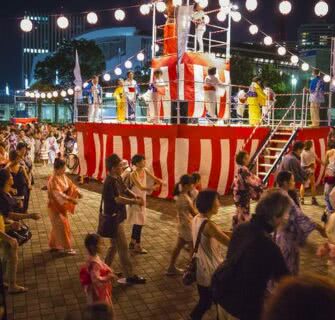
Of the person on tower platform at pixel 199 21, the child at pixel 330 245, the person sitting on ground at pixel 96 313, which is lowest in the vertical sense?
the child at pixel 330 245

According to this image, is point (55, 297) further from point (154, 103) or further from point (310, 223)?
point (154, 103)

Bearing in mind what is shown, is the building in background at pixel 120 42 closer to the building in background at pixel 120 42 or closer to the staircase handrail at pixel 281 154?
the building in background at pixel 120 42

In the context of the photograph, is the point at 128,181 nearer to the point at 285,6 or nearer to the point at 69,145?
the point at 285,6

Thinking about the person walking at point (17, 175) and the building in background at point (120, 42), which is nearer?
the person walking at point (17, 175)

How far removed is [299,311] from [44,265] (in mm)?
5848

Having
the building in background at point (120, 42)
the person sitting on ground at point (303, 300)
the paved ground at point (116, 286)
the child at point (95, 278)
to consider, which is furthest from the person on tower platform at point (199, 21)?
the building in background at point (120, 42)

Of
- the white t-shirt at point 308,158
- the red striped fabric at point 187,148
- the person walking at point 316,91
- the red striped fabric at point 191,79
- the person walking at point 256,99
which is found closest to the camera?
the white t-shirt at point 308,158

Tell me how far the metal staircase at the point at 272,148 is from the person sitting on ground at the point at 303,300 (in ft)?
35.0

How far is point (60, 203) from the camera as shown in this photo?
7027 millimetres

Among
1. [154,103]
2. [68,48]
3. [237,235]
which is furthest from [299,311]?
[68,48]

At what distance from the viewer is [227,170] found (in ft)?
40.1

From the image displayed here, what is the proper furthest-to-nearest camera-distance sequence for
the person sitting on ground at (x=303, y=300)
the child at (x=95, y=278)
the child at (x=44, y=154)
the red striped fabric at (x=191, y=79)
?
1. the child at (x=44, y=154)
2. the red striped fabric at (x=191, y=79)
3. the child at (x=95, y=278)
4. the person sitting on ground at (x=303, y=300)

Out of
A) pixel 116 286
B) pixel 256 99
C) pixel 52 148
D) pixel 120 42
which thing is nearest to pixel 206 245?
pixel 116 286

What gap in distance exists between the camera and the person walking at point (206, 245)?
412cm
